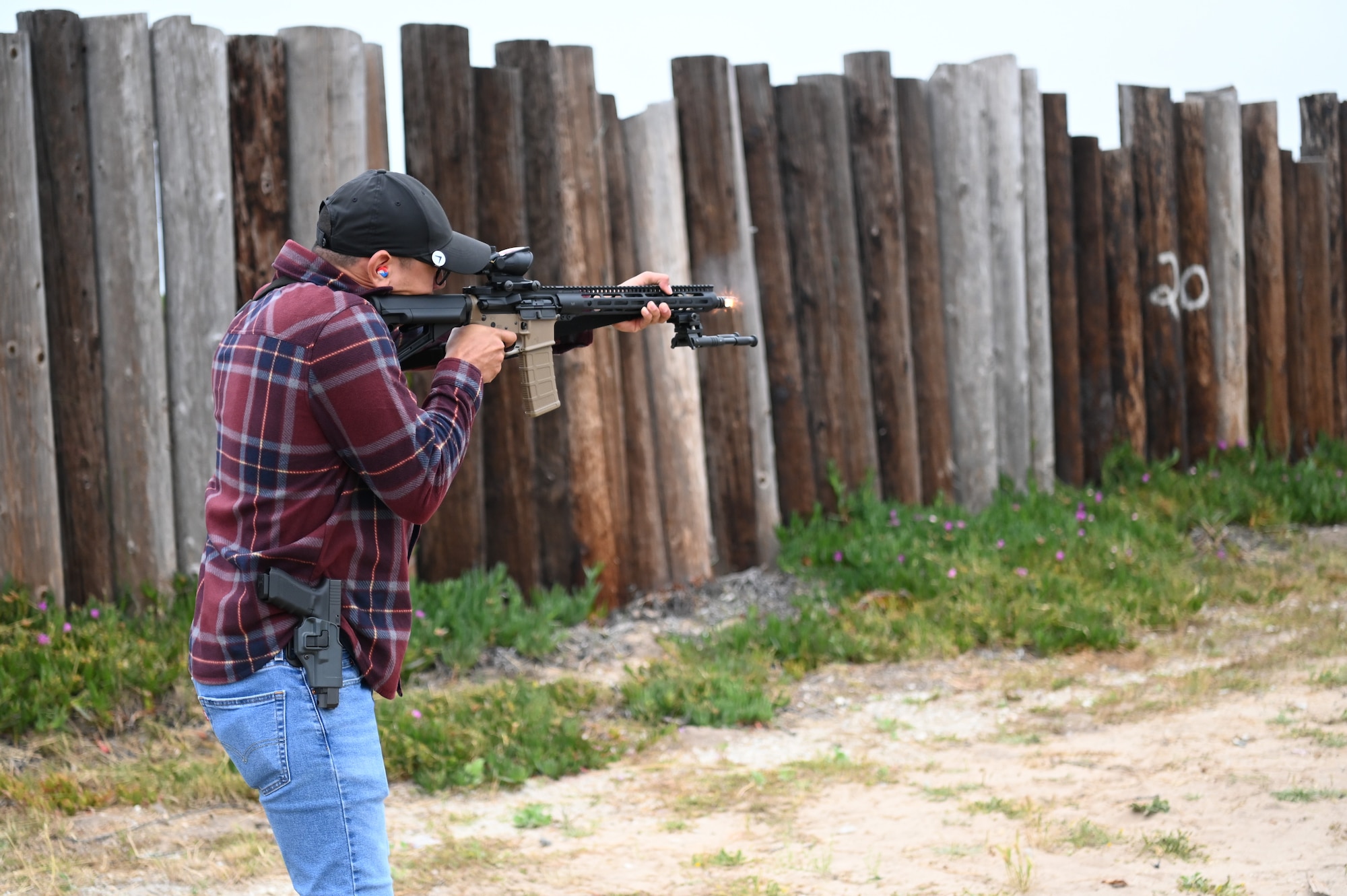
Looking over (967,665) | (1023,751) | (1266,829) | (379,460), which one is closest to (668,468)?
(967,665)

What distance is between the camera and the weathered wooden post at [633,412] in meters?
6.55

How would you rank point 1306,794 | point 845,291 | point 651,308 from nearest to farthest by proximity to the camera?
1. point 651,308
2. point 1306,794
3. point 845,291

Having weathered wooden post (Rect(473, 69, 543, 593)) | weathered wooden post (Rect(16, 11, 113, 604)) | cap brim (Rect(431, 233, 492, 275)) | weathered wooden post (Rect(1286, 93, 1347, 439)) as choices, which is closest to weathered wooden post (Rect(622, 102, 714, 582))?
weathered wooden post (Rect(473, 69, 543, 593))

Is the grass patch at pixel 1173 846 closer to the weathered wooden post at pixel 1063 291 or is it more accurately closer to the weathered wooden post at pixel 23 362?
the weathered wooden post at pixel 23 362

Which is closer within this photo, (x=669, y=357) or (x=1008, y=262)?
(x=669, y=357)

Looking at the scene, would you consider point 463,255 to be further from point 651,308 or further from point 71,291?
point 71,291

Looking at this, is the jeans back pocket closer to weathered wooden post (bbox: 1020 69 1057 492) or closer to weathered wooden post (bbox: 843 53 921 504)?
weathered wooden post (bbox: 843 53 921 504)

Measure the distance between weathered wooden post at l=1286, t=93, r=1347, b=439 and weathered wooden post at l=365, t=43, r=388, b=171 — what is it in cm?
720

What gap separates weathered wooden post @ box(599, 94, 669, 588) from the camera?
21.5 feet

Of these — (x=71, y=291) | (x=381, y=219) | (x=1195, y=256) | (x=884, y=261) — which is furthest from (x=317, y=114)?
(x=1195, y=256)

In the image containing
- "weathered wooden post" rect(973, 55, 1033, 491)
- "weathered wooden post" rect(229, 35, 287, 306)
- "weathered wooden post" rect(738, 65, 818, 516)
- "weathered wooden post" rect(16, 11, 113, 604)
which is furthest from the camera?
"weathered wooden post" rect(973, 55, 1033, 491)

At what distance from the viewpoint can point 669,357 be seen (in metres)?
6.66

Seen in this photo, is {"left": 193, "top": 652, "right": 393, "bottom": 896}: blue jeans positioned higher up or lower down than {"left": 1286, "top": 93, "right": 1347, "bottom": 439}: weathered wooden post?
lower down

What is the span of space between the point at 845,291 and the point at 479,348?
4724 millimetres
